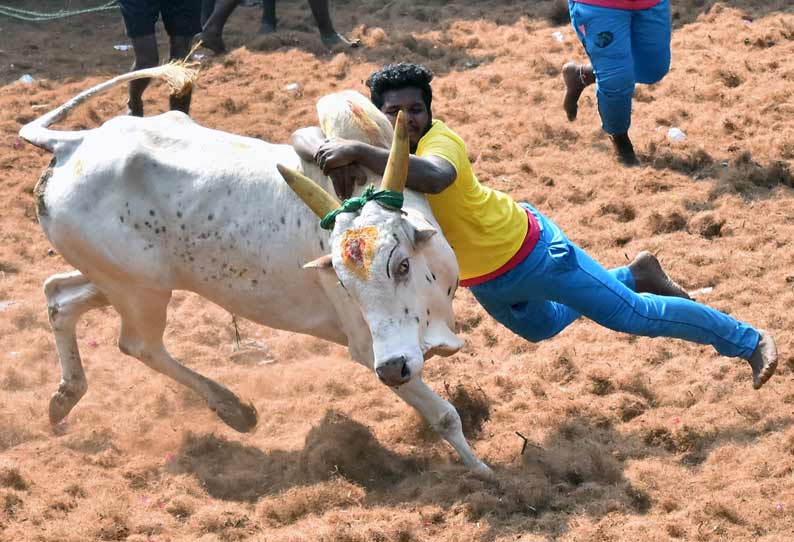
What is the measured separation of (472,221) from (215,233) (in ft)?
3.17

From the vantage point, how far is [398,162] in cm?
369

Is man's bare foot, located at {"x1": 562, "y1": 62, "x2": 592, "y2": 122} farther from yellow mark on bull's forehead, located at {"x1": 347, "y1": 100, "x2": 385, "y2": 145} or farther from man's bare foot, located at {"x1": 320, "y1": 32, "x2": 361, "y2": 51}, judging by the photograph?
yellow mark on bull's forehead, located at {"x1": 347, "y1": 100, "x2": 385, "y2": 145}

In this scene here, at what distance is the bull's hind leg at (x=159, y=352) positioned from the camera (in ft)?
15.8

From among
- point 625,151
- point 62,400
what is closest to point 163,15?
point 625,151

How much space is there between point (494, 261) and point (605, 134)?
3.28m

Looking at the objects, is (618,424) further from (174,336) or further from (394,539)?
(174,336)

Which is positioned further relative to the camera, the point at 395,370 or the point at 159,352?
the point at 159,352

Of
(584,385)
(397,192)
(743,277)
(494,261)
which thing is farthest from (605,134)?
(397,192)

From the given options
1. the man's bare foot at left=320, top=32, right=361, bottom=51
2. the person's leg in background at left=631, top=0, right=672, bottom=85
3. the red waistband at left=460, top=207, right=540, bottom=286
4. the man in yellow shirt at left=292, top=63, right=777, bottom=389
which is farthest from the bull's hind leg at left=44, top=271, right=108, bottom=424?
the man's bare foot at left=320, top=32, right=361, bottom=51

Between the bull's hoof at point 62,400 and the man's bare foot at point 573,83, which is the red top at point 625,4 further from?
the bull's hoof at point 62,400

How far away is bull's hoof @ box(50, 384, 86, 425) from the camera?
5012mm

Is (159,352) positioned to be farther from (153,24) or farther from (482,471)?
(153,24)

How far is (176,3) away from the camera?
26.8 feet

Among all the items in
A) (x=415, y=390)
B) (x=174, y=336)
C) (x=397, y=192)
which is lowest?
(x=174, y=336)
